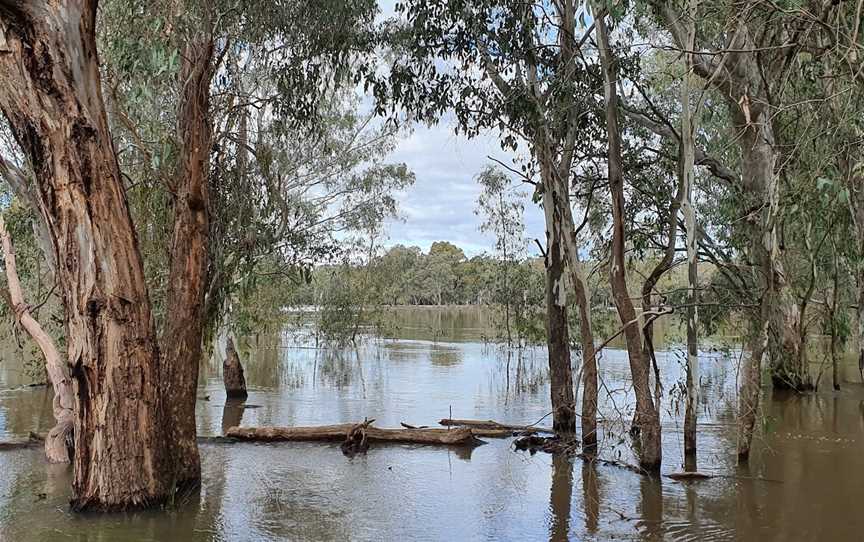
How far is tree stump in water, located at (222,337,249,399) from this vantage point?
39.4 ft

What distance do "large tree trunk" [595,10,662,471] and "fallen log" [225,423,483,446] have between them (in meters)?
2.25

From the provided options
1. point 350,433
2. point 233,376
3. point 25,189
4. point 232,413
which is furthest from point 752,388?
point 233,376

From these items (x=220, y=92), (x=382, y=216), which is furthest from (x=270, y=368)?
(x=220, y=92)

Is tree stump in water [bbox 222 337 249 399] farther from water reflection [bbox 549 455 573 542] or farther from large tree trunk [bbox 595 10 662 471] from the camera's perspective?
large tree trunk [bbox 595 10 662 471]

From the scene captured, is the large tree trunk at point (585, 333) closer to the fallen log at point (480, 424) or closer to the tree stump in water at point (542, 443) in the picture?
the tree stump in water at point (542, 443)

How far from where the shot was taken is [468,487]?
6559 mm

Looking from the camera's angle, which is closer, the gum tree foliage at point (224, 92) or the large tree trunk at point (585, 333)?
the gum tree foliage at point (224, 92)

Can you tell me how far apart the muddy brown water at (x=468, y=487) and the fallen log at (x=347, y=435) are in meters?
0.12

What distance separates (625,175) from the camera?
28.2ft

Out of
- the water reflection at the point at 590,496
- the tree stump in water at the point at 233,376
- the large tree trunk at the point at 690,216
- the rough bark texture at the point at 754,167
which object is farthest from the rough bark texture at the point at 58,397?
the rough bark texture at the point at 754,167

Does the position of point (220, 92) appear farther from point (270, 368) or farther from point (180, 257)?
point (270, 368)

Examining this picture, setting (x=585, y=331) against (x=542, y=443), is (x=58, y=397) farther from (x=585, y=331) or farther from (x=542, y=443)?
(x=585, y=331)

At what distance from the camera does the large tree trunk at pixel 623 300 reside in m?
6.57

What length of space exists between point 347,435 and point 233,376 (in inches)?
175
